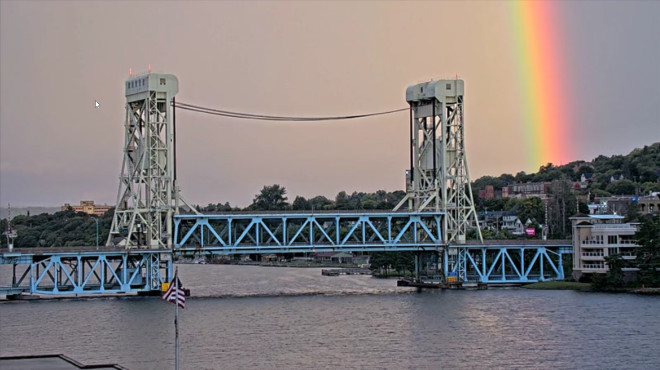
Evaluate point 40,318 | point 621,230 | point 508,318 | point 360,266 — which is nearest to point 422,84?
point 621,230

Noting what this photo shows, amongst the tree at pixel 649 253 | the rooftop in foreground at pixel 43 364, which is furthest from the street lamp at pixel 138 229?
the tree at pixel 649 253

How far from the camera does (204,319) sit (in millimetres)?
77062

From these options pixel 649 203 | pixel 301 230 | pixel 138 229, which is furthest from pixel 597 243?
pixel 649 203

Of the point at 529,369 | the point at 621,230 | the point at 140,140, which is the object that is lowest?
the point at 529,369

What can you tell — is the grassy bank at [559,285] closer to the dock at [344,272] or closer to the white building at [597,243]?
the white building at [597,243]

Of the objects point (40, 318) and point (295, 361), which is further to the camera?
point (40, 318)

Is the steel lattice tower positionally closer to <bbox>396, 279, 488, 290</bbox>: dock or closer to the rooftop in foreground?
<bbox>396, 279, 488, 290</bbox>: dock

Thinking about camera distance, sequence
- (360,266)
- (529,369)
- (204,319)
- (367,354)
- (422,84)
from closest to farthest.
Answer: (529,369), (367,354), (204,319), (422,84), (360,266)

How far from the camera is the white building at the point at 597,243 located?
99.8 m

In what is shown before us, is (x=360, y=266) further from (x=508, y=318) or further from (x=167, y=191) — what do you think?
(x=508, y=318)

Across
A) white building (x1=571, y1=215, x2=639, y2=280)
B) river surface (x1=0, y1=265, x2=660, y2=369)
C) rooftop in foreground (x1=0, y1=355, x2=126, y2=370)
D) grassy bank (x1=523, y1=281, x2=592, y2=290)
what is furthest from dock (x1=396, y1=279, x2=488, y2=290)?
rooftop in foreground (x1=0, y1=355, x2=126, y2=370)

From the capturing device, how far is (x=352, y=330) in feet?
232

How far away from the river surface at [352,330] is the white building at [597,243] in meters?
5.89

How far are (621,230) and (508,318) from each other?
27.6 meters
